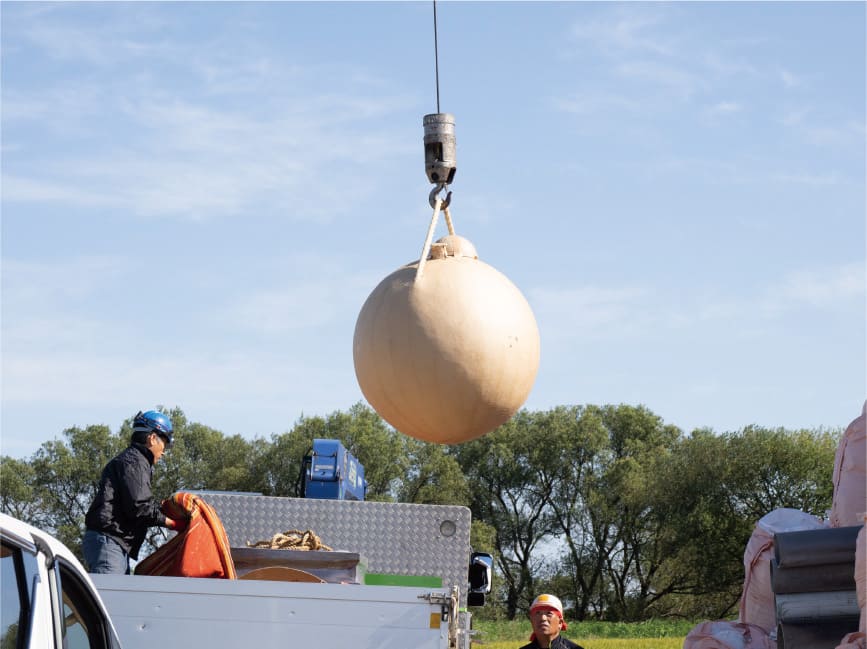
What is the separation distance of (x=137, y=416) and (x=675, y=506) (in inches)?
1906

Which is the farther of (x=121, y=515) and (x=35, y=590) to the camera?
(x=121, y=515)

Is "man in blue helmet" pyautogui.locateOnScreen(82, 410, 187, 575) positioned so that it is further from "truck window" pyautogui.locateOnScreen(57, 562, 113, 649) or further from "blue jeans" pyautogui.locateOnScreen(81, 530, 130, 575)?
"truck window" pyautogui.locateOnScreen(57, 562, 113, 649)

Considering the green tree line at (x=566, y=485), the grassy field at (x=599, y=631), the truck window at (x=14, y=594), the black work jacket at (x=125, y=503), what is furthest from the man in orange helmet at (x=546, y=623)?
the green tree line at (x=566, y=485)

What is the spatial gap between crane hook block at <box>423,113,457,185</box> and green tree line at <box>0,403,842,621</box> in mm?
42846

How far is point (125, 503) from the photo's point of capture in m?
6.43

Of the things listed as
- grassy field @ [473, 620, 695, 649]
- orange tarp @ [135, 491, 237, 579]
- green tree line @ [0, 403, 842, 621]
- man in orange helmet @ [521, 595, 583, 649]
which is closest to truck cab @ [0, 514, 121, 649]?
orange tarp @ [135, 491, 237, 579]

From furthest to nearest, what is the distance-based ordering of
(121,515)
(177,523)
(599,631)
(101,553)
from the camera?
1. (599,631)
2. (121,515)
3. (101,553)
4. (177,523)

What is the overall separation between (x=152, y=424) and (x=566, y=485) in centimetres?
5335

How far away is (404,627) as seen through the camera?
524 centimetres

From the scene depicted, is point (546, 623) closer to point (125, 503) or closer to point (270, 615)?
point (270, 615)

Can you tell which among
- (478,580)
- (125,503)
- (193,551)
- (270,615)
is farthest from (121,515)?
(478,580)

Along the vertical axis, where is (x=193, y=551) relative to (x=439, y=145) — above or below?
below

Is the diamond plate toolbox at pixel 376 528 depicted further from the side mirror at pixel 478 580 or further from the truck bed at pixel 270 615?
the truck bed at pixel 270 615

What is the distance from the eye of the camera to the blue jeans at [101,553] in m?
6.35
